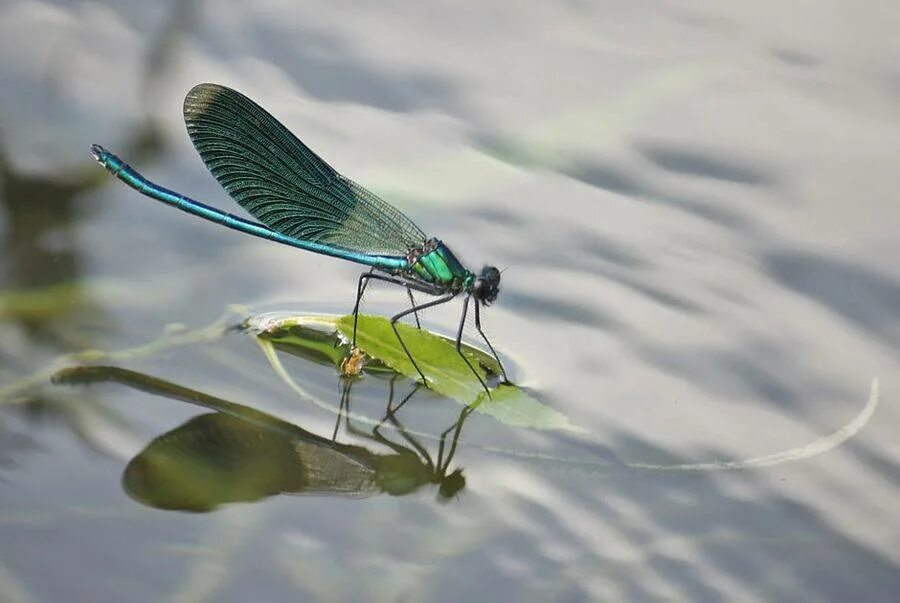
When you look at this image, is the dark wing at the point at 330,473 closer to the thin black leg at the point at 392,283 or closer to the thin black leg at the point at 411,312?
the thin black leg at the point at 411,312

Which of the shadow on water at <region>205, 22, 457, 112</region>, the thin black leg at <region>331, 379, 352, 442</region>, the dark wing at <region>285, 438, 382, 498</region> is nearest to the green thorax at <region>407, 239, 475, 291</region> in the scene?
the thin black leg at <region>331, 379, 352, 442</region>

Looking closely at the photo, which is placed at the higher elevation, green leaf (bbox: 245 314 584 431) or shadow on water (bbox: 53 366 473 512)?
green leaf (bbox: 245 314 584 431)

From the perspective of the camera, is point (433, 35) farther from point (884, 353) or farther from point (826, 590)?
point (826, 590)

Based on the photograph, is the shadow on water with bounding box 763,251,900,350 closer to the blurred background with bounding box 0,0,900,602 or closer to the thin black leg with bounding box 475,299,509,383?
the blurred background with bounding box 0,0,900,602

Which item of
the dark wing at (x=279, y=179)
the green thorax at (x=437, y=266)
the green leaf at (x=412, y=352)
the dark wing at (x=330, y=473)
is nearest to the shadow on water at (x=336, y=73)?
the dark wing at (x=279, y=179)

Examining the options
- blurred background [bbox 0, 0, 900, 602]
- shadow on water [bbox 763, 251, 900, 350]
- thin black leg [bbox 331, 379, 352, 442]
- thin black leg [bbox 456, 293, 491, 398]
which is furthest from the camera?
shadow on water [bbox 763, 251, 900, 350]

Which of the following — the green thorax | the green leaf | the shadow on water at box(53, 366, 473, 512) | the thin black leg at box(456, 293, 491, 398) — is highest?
the green thorax
